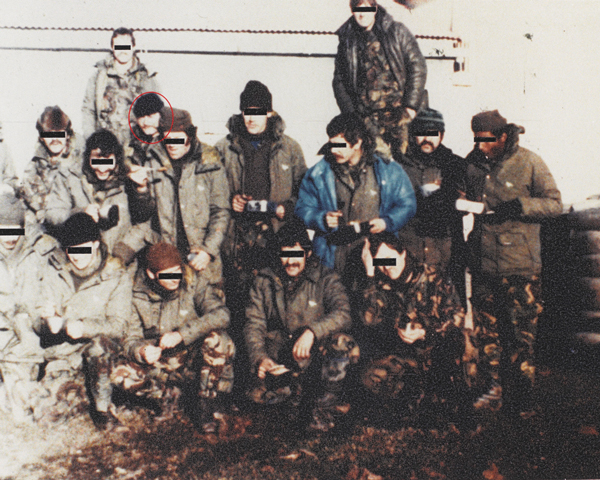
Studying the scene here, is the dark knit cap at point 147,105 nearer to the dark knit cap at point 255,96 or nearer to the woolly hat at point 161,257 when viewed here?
the dark knit cap at point 255,96

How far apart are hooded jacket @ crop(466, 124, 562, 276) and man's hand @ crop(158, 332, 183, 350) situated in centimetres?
209

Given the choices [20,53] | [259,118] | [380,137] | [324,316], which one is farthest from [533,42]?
[20,53]

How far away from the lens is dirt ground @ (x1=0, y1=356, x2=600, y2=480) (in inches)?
122

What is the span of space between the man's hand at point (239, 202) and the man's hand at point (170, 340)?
103cm

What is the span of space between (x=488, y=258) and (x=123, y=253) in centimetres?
258

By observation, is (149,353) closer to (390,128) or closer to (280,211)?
(280,211)

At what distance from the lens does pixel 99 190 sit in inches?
151

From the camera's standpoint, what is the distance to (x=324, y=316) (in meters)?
3.41

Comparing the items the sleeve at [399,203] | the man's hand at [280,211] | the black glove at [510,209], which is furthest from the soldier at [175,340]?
the black glove at [510,209]

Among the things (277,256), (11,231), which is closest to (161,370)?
(277,256)

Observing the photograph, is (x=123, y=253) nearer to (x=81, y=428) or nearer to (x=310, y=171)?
(x=81, y=428)

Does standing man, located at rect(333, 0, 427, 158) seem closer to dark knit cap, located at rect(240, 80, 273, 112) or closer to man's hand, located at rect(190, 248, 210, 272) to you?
dark knit cap, located at rect(240, 80, 273, 112)

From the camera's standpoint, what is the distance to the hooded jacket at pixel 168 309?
3494 mm

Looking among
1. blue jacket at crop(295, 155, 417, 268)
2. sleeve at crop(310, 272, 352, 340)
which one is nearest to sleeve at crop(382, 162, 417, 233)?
blue jacket at crop(295, 155, 417, 268)
